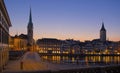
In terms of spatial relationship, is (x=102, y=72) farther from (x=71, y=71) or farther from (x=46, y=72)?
(x=46, y=72)

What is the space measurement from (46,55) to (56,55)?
13.4 metres

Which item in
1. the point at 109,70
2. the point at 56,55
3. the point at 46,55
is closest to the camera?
the point at 109,70

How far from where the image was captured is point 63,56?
200 meters

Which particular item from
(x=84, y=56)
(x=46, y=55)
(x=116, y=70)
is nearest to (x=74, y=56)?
(x=84, y=56)

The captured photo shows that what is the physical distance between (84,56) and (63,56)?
44.4 feet

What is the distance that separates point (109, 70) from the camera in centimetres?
2458

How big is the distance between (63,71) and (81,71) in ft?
4.70

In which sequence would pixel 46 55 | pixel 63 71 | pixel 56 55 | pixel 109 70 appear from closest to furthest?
pixel 63 71, pixel 109 70, pixel 46 55, pixel 56 55

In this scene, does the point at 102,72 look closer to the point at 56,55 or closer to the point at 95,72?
the point at 95,72

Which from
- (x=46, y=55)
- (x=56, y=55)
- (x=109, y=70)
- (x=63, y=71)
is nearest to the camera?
(x=63, y=71)

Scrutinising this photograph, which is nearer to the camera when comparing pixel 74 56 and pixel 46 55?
pixel 46 55

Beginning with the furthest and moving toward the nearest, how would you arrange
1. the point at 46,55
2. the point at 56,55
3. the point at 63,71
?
the point at 56,55
the point at 46,55
the point at 63,71

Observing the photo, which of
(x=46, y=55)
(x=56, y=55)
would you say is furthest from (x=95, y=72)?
(x=56, y=55)

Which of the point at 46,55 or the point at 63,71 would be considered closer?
the point at 63,71
